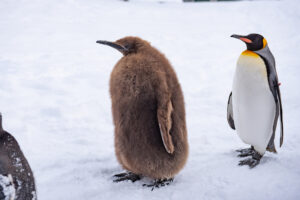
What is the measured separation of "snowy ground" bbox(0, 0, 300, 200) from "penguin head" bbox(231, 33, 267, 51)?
1.70 ft

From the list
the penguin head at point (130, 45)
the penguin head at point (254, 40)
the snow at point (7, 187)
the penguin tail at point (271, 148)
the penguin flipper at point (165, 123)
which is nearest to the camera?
the snow at point (7, 187)

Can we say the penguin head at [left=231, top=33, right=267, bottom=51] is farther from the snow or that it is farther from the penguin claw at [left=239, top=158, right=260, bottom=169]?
the snow

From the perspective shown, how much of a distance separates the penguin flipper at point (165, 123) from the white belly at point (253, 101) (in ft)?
1.50

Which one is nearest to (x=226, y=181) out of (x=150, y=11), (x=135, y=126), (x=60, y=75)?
(x=135, y=126)

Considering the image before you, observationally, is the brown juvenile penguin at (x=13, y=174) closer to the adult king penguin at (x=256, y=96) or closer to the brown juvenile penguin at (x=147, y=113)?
the brown juvenile penguin at (x=147, y=113)

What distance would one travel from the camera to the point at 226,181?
43.8 inches

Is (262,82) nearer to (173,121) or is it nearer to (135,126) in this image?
(173,121)

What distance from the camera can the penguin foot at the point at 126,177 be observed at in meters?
1.11

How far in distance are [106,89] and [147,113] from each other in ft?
4.40

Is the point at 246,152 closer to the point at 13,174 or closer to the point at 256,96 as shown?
the point at 256,96

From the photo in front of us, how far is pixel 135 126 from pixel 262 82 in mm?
610

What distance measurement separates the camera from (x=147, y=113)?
979 mm

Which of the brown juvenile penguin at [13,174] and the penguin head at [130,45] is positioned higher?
the penguin head at [130,45]

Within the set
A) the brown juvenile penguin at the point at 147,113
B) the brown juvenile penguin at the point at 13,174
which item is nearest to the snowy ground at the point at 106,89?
the brown juvenile penguin at the point at 147,113
